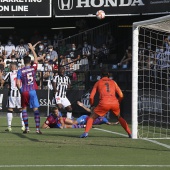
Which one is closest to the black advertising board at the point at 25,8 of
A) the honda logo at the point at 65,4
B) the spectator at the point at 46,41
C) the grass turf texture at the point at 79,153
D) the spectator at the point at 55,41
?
the honda logo at the point at 65,4

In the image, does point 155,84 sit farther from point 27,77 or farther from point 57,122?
point 27,77

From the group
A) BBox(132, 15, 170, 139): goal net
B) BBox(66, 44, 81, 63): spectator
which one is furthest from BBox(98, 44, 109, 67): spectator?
BBox(132, 15, 170, 139): goal net

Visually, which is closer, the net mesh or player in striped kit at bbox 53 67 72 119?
the net mesh

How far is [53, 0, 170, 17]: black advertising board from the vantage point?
29.0 m

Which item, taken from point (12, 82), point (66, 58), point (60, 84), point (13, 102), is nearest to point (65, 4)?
point (66, 58)

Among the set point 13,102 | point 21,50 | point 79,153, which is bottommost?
point 79,153

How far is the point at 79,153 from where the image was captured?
40.5 feet

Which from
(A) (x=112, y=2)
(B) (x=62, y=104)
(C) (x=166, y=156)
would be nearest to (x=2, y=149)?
(C) (x=166, y=156)

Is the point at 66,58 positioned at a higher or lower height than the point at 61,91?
higher

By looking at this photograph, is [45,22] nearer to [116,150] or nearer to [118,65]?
[118,65]

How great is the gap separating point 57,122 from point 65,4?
12.0 metres

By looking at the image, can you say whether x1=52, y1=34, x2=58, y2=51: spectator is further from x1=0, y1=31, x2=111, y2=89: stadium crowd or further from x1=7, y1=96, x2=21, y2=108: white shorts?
x1=7, y1=96, x2=21, y2=108: white shorts

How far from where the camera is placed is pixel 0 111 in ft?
96.4

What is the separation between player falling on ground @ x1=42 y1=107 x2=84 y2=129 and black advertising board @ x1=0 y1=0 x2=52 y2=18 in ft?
39.2
